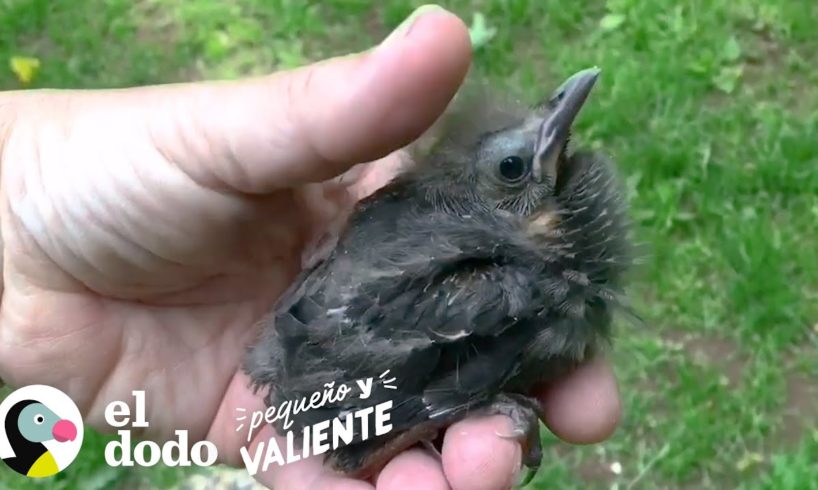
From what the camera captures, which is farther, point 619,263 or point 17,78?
point 17,78

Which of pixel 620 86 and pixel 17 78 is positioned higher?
pixel 17 78

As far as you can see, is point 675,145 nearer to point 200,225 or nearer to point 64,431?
point 200,225

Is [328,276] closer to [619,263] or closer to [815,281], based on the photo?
[619,263]

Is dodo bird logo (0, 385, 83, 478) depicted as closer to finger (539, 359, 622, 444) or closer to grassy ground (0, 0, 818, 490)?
finger (539, 359, 622, 444)

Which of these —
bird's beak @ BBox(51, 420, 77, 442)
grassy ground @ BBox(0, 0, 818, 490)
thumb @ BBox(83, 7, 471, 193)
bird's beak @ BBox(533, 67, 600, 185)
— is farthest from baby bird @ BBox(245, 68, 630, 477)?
grassy ground @ BBox(0, 0, 818, 490)

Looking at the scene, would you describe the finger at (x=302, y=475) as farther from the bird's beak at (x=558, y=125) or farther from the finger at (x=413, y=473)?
the bird's beak at (x=558, y=125)

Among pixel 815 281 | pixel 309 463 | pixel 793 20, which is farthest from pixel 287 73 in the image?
pixel 793 20

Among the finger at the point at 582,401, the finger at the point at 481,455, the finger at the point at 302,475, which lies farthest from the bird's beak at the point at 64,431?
the finger at the point at 582,401
